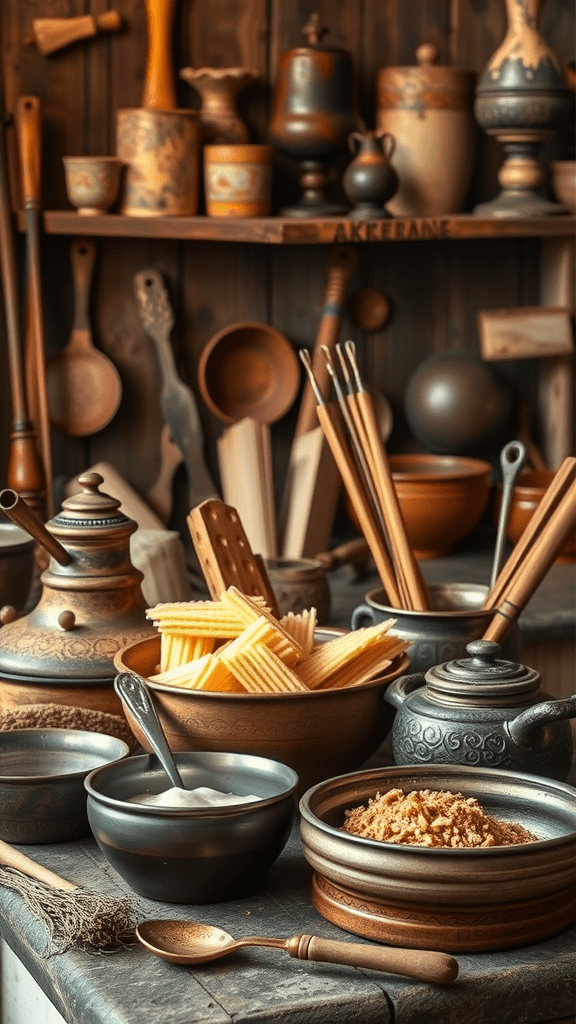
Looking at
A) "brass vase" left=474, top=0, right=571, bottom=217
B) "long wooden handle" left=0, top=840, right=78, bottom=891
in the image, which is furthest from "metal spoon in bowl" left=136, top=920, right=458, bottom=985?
"brass vase" left=474, top=0, right=571, bottom=217

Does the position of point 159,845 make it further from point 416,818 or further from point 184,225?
point 184,225

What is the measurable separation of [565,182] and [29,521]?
1702 mm

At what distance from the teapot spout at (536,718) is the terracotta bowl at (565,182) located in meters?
1.74

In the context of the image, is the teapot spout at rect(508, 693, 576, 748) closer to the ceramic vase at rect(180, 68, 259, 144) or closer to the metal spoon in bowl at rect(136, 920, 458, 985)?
the metal spoon in bowl at rect(136, 920, 458, 985)

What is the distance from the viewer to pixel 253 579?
149 centimetres

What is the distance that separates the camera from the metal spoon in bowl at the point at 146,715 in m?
1.14

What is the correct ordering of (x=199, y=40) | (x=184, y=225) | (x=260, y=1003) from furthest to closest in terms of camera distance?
(x=199, y=40) < (x=184, y=225) < (x=260, y=1003)

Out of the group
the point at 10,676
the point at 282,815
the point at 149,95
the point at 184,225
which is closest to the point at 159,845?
the point at 282,815

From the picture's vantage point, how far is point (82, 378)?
270 cm

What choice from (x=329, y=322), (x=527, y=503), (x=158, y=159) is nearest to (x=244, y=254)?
(x=329, y=322)

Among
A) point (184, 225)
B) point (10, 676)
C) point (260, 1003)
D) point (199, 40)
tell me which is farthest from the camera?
point (199, 40)

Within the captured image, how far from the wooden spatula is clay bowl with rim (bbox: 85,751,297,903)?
370mm

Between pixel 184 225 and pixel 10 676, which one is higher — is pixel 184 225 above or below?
above

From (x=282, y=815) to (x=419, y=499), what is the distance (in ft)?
5.30
